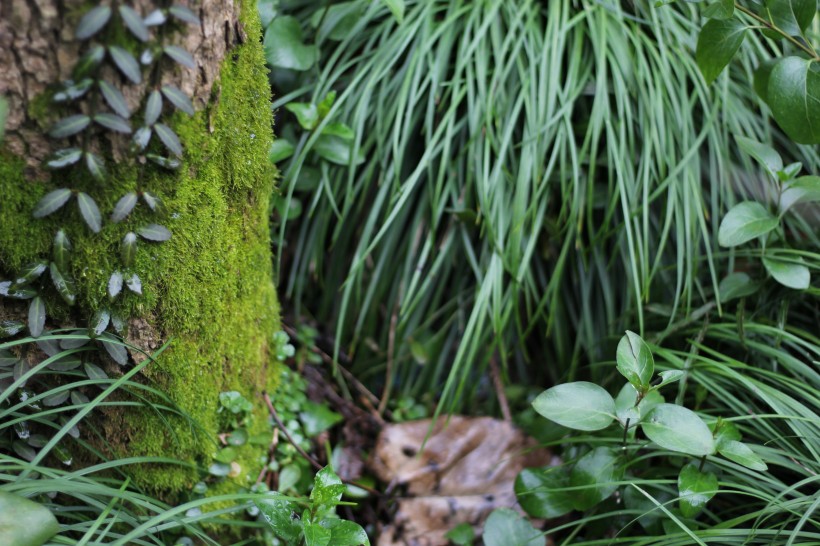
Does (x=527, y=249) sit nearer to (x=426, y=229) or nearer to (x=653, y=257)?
(x=426, y=229)

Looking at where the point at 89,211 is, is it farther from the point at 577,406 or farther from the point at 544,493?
the point at 544,493

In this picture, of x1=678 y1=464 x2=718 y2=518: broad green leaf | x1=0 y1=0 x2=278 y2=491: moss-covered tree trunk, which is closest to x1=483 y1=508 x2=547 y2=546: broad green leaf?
x1=678 y1=464 x2=718 y2=518: broad green leaf

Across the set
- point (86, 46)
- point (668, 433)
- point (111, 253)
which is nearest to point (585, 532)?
point (668, 433)

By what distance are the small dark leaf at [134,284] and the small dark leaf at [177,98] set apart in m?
0.29

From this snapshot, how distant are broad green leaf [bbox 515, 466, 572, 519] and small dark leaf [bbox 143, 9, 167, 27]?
1.08m

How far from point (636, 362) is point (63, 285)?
97 cm

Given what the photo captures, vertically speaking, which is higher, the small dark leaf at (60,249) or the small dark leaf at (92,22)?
the small dark leaf at (92,22)

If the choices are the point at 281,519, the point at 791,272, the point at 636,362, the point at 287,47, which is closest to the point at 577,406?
the point at 636,362

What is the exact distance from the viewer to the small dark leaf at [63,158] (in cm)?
97

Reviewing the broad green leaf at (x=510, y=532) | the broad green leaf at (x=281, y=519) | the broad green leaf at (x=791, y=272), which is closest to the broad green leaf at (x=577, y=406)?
the broad green leaf at (x=510, y=532)

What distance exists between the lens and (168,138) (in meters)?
1.02

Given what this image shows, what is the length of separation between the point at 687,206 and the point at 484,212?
1.72 ft

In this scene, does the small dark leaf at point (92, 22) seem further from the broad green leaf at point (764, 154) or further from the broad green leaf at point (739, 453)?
the broad green leaf at point (764, 154)

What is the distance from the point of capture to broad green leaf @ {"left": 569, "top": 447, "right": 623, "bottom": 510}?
1.27 meters
